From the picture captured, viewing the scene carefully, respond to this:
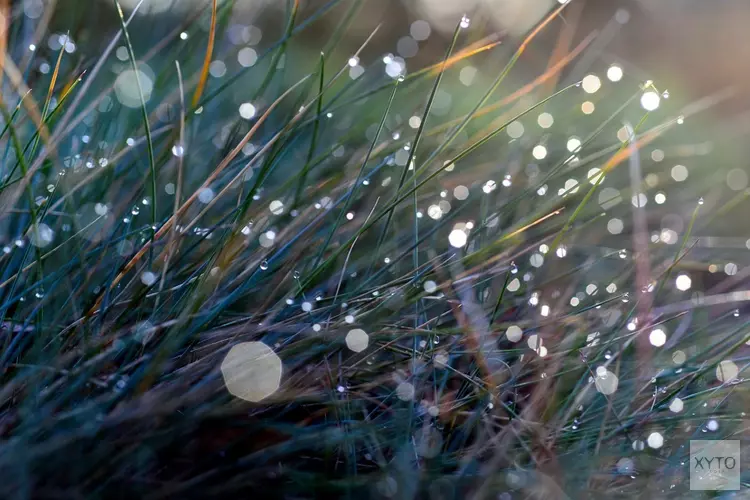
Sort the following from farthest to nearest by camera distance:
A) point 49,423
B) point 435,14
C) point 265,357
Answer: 1. point 435,14
2. point 265,357
3. point 49,423

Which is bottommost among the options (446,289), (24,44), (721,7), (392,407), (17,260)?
(392,407)

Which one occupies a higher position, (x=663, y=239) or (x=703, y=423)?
(x=663, y=239)

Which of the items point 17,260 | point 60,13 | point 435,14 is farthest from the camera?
point 435,14

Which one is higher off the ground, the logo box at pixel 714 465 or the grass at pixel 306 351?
the grass at pixel 306 351

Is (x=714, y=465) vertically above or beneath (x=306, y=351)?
beneath

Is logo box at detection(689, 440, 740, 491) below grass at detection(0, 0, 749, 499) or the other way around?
below

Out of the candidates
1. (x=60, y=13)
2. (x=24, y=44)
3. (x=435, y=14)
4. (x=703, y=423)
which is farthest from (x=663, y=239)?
(x=435, y=14)

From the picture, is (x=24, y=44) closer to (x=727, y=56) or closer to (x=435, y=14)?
(x=435, y=14)

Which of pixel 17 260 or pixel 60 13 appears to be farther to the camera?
pixel 60 13
